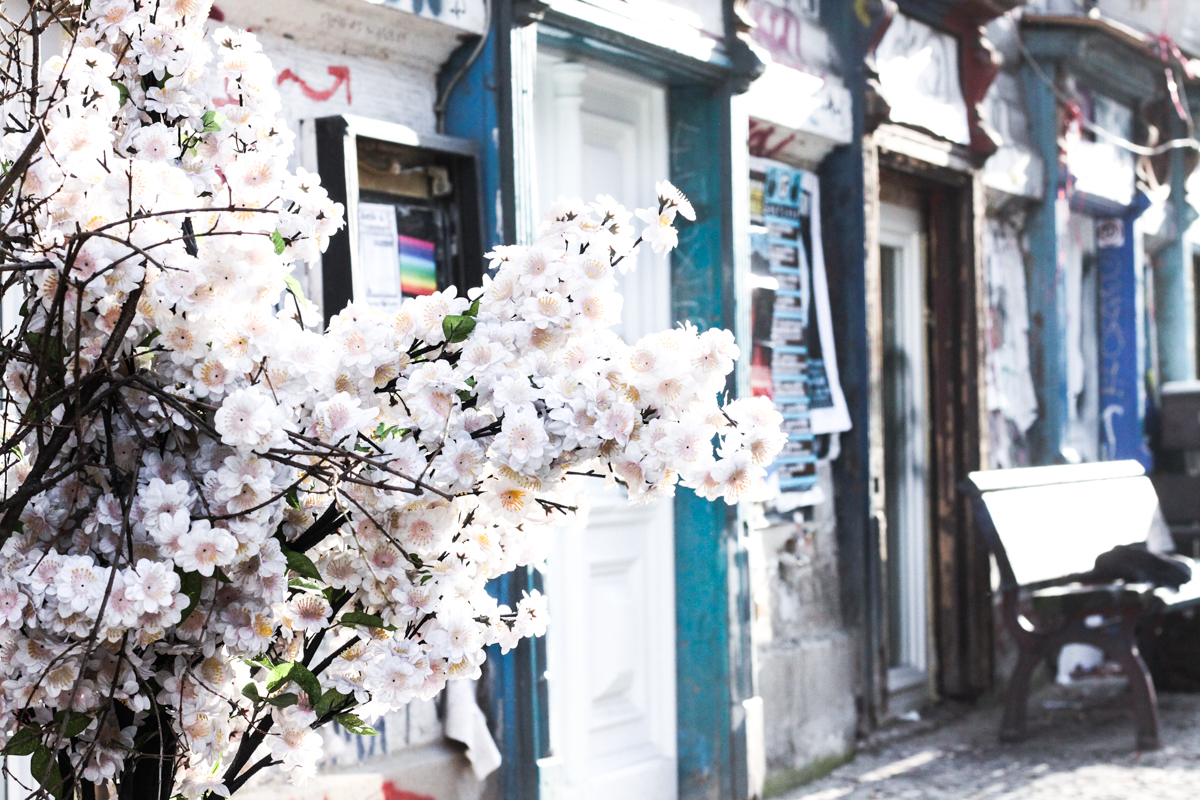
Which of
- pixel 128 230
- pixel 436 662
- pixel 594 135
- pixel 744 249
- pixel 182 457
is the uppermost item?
pixel 594 135

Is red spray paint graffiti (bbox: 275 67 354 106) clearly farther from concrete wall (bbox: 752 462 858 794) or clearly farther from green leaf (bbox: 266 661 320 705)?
concrete wall (bbox: 752 462 858 794)

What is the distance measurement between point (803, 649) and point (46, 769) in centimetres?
429

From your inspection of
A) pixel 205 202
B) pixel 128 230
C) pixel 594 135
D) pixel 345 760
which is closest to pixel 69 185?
pixel 128 230

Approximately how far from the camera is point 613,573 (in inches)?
189

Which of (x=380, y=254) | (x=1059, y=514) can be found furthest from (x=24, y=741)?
(x=1059, y=514)

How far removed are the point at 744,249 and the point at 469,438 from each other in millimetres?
3602

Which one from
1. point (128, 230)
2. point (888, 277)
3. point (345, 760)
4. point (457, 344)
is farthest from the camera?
point (888, 277)

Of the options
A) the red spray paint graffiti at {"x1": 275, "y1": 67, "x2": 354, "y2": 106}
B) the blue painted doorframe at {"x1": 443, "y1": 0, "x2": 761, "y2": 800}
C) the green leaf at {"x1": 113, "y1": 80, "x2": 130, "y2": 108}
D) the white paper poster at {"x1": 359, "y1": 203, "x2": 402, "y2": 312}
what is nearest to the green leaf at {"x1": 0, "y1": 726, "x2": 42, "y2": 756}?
the green leaf at {"x1": 113, "y1": 80, "x2": 130, "y2": 108}

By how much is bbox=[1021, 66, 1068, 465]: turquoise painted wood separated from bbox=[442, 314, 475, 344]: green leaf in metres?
6.74

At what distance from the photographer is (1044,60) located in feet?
25.8

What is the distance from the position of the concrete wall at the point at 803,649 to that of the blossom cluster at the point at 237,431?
12.5 feet

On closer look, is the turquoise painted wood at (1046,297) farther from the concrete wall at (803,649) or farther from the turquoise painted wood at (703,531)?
the turquoise painted wood at (703,531)

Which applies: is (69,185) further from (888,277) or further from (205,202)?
(888,277)

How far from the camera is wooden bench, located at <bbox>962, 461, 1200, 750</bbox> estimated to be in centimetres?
577
